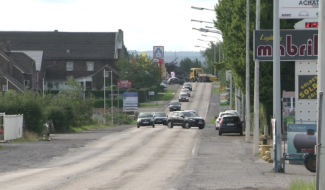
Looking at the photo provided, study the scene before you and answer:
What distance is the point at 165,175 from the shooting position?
55.4ft

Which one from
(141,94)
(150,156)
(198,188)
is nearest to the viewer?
(198,188)

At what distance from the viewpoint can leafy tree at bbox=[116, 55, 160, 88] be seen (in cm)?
10362

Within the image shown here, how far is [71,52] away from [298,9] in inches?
3400

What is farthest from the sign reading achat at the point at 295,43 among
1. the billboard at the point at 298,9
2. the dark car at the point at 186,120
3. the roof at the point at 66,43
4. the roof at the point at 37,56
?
the roof at the point at 66,43

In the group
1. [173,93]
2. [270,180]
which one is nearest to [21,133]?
[270,180]

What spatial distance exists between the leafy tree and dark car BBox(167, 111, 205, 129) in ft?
168

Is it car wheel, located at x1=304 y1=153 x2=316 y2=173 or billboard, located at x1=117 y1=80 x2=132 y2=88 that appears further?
billboard, located at x1=117 y1=80 x2=132 y2=88

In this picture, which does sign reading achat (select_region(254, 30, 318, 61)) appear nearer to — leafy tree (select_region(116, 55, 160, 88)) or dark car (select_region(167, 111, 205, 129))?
dark car (select_region(167, 111, 205, 129))

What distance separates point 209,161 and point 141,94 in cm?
7747

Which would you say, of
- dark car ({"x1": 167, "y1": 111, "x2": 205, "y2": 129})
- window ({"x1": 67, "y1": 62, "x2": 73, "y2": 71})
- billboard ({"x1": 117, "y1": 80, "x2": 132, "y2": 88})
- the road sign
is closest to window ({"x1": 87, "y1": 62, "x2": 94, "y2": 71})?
window ({"x1": 67, "y1": 62, "x2": 73, "y2": 71})

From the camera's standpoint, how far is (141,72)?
359ft

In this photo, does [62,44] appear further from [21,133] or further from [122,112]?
[21,133]

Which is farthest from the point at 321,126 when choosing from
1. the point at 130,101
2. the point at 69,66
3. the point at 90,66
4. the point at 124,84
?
the point at 69,66

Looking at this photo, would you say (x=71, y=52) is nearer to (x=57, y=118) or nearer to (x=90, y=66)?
(x=90, y=66)
